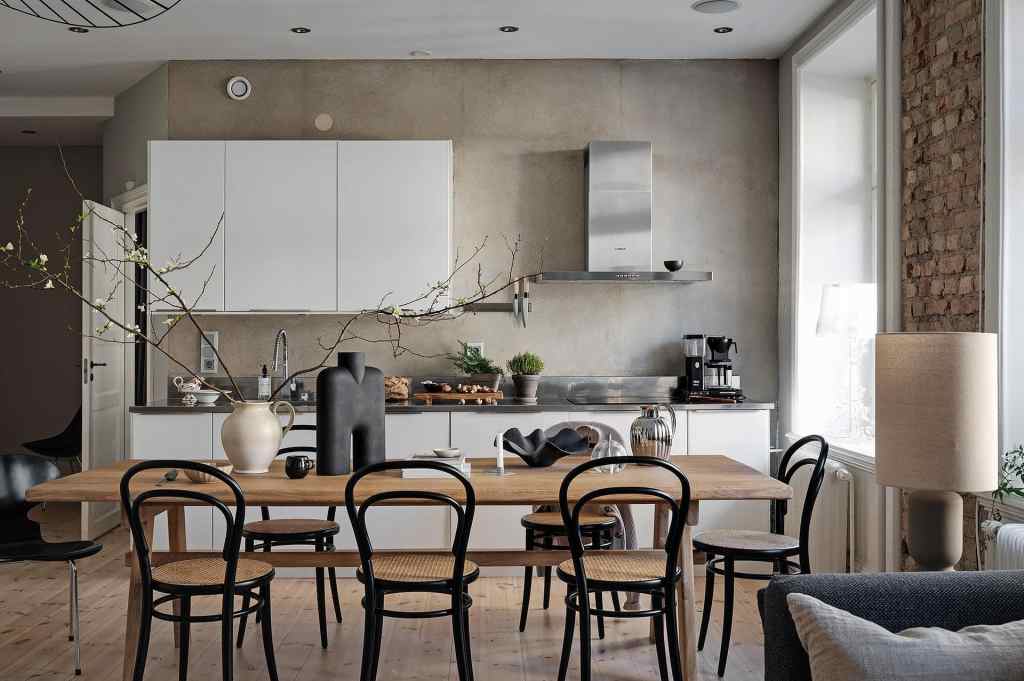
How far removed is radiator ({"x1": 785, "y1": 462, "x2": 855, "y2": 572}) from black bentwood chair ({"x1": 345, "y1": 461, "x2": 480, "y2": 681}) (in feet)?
7.11

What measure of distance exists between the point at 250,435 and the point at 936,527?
2.19 metres

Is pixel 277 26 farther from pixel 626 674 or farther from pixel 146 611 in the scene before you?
pixel 626 674

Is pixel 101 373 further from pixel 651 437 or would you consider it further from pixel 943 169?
pixel 943 169

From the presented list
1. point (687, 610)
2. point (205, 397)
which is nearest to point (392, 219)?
point (205, 397)

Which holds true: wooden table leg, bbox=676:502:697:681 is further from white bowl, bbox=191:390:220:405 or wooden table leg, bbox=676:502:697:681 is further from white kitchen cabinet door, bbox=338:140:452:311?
white bowl, bbox=191:390:220:405

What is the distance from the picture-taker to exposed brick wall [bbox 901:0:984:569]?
3.63 m

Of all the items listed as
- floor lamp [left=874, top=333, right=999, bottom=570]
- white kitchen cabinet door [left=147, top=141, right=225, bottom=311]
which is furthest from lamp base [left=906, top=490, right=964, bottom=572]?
white kitchen cabinet door [left=147, top=141, right=225, bottom=311]

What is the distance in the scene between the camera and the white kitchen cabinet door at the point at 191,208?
5.50 metres

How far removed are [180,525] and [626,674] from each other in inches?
71.6

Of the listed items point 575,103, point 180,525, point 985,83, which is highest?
point 575,103

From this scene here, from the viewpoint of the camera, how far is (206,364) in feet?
19.2

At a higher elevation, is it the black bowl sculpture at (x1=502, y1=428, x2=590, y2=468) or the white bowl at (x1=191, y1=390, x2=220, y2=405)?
the white bowl at (x1=191, y1=390, x2=220, y2=405)

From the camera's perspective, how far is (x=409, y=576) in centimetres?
322

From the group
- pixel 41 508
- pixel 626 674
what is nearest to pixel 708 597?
pixel 626 674
